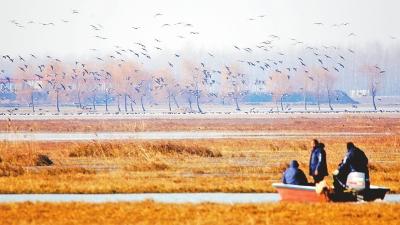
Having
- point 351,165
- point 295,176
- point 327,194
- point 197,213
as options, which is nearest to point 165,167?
point 295,176

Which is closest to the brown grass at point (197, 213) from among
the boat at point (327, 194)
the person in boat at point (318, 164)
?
the boat at point (327, 194)

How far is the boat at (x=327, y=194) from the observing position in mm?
28781

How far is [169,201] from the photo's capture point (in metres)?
30.9

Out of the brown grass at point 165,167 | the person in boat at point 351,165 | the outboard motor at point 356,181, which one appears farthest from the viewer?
the brown grass at point 165,167

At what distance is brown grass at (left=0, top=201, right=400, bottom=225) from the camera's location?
2541 cm

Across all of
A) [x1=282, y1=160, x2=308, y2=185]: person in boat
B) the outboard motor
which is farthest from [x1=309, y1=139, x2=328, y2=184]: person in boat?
the outboard motor

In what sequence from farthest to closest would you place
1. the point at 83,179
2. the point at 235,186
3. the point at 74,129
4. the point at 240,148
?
the point at 74,129 < the point at 240,148 < the point at 83,179 < the point at 235,186

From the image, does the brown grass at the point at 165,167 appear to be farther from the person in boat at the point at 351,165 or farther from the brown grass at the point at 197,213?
the brown grass at the point at 197,213

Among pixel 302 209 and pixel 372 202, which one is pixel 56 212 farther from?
pixel 372 202

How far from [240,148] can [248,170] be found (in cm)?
1885

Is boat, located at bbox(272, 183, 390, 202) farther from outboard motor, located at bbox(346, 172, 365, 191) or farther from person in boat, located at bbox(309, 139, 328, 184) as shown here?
person in boat, located at bbox(309, 139, 328, 184)

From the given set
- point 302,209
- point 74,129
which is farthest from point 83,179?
point 74,129

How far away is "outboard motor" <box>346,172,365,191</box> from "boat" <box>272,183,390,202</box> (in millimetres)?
140

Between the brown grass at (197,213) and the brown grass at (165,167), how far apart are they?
6.59 metres
